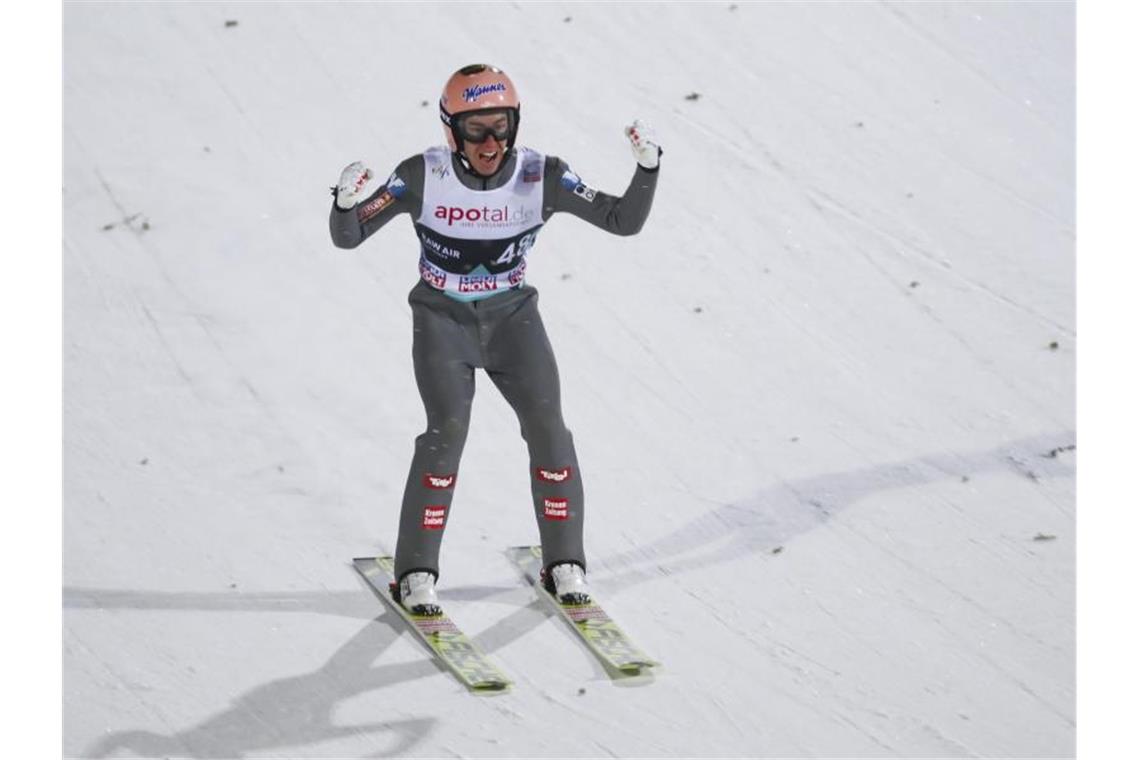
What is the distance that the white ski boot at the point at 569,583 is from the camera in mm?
10594

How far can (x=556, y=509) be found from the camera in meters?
10.5

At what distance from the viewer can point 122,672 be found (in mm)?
10219

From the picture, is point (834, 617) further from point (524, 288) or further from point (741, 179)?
point (741, 179)

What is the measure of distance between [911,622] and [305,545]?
296cm

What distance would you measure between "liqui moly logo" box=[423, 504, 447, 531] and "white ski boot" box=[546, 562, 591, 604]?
601mm

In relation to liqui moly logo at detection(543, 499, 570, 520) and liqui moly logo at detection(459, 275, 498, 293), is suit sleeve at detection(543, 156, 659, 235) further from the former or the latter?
liqui moly logo at detection(543, 499, 570, 520)

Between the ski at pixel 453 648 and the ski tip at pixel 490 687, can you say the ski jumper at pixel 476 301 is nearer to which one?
the ski at pixel 453 648

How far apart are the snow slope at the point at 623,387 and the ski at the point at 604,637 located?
0.11 metres

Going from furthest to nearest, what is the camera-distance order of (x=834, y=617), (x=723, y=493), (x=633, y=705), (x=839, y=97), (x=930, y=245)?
1. (x=839, y=97)
2. (x=930, y=245)
3. (x=723, y=493)
4. (x=834, y=617)
5. (x=633, y=705)

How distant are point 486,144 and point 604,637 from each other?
2336 millimetres

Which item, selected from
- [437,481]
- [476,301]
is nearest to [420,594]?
[437,481]

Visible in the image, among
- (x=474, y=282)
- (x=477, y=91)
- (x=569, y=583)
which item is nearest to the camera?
(x=477, y=91)

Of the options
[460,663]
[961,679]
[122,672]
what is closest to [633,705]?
[460,663]

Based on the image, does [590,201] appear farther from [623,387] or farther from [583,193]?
[623,387]
